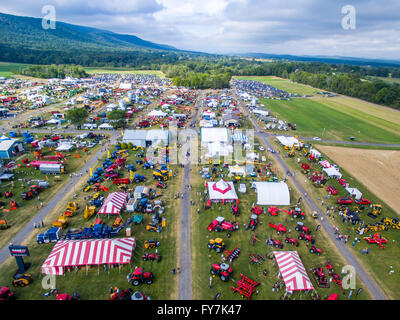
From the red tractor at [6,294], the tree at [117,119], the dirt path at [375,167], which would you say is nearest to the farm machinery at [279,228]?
the dirt path at [375,167]

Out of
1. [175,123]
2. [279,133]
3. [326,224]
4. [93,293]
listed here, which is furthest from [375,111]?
[93,293]

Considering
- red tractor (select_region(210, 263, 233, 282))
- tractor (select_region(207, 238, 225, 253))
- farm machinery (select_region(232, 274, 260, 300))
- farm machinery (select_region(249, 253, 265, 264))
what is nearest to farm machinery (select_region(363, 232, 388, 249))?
farm machinery (select_region(249, 253, 265, 264))

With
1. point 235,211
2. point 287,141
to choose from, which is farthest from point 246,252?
point 287,141

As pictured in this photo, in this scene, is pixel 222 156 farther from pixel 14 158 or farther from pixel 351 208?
pixel 14 158

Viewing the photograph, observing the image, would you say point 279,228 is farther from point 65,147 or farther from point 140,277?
point 65,147

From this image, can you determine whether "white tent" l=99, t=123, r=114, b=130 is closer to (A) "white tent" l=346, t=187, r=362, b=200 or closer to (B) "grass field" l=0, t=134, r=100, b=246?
(B) "grass field" l=0, t=134, r=100, b=246
